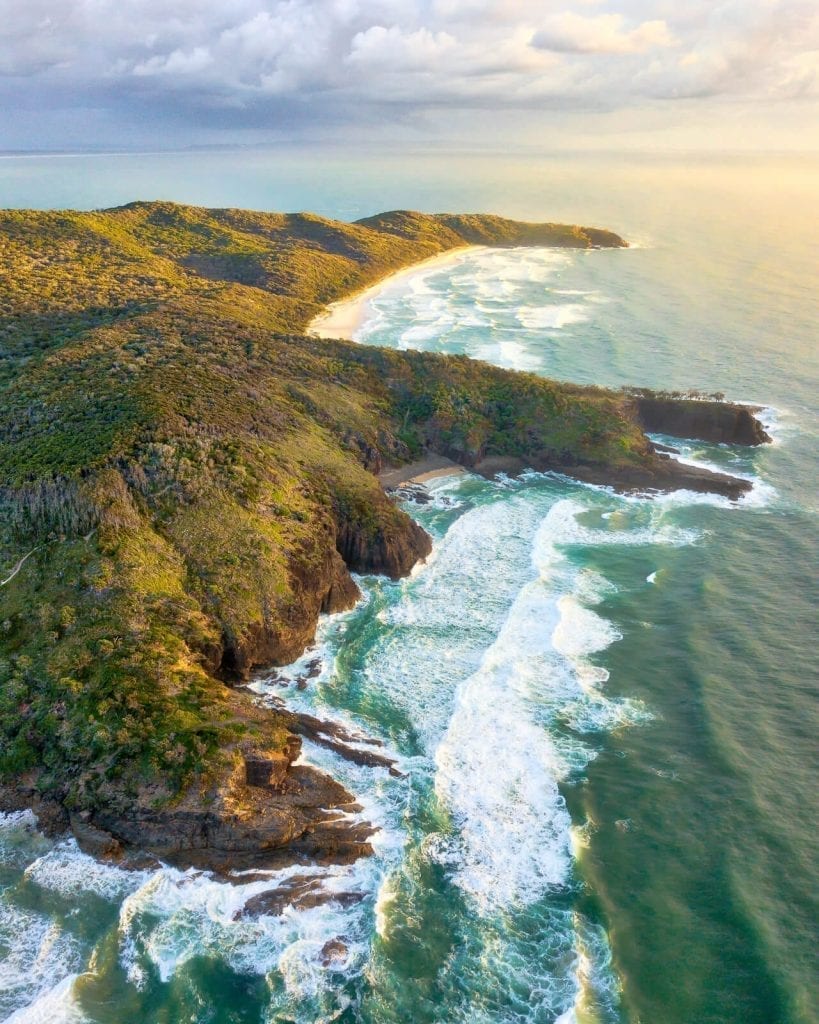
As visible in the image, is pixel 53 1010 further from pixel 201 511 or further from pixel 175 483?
pixel 175 483

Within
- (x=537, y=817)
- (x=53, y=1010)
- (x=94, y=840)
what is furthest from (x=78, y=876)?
(x=537, y=817)

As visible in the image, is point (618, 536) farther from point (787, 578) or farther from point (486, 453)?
point (486, 453)

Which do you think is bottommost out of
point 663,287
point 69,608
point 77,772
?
point 77,772

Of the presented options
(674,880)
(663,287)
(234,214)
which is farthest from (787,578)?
(234,214)

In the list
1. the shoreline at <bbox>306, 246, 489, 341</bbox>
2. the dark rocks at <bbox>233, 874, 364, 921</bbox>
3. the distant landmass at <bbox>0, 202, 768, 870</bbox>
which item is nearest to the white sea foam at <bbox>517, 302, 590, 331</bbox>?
the shoreline at <bbox>306, 246, 489, 341</bbox>

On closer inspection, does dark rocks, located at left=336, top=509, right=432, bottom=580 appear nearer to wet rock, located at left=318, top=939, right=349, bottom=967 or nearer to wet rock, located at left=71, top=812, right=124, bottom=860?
wet rock, located at left=71, top=812, right=124, bottom=860

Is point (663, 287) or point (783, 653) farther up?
point (663, 287)

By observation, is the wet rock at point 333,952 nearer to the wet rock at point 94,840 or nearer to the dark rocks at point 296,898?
the dark rocks at point 296,898
